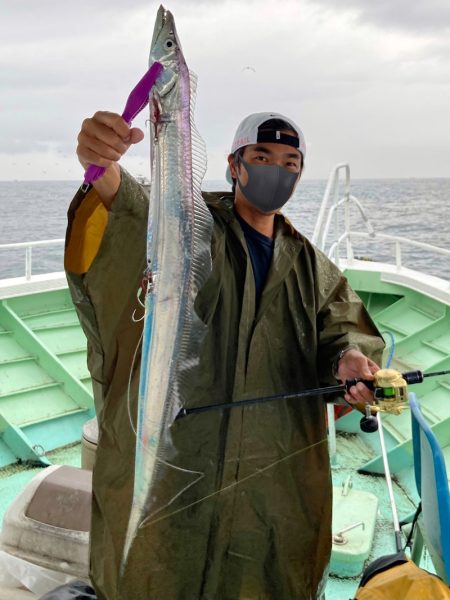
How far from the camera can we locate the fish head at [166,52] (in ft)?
4.65

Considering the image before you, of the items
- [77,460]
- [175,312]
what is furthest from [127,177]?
[77,460]

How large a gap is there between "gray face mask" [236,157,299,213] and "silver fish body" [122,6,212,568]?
0.67 metres

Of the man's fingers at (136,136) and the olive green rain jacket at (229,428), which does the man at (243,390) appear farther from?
the man's fingers at (136,136)

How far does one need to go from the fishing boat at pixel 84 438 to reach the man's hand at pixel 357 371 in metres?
0.27

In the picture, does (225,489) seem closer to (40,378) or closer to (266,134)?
(266,134)

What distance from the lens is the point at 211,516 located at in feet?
7.26

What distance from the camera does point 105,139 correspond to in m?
1.54

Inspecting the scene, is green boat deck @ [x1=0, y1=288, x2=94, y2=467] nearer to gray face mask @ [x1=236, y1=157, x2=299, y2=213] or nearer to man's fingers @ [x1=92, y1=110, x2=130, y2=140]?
gray face mask @ [x1=236, y1=157, x2=299, y2=213]

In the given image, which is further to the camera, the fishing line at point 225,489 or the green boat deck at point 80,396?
the green boat deck at point 80,396

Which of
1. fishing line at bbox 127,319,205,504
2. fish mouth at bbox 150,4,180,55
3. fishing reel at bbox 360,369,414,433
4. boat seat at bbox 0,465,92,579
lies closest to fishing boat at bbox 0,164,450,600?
boat seat at bbox 0,465,92,579

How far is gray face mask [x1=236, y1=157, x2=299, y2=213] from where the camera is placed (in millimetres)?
2252

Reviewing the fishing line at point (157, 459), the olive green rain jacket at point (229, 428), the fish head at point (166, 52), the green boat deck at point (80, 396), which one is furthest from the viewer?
the green boat deck at point (80, 396)

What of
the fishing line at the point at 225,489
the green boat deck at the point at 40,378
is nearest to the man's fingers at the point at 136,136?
the fishing line at the point at 225,489

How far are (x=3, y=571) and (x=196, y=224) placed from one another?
6.47 ft
